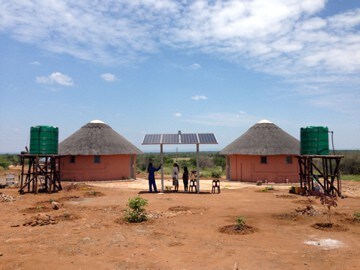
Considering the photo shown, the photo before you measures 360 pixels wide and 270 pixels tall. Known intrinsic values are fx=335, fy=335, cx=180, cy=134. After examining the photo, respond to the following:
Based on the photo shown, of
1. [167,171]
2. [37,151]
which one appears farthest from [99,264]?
[167,171]

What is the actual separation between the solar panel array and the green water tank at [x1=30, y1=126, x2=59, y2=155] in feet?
18.0

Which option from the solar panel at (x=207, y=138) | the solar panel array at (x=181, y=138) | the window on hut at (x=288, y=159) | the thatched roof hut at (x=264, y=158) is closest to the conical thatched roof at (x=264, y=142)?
the thatched roof hut at (x=264, y=158)

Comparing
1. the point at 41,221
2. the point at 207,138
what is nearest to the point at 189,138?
the point at 207,138

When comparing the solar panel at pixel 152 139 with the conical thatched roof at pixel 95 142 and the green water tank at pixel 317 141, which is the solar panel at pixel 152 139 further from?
the green water tank at pixel 317 141

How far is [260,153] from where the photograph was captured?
23.8m

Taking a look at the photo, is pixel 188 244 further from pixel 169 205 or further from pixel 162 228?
pixel 169 205

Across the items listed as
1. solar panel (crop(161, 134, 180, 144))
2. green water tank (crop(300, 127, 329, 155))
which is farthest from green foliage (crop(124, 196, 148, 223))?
green water tank (crop(300, 127, 329, 155))

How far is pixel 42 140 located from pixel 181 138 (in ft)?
25.7

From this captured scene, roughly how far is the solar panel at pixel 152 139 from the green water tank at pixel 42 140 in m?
5.50

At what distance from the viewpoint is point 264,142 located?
82.4ft

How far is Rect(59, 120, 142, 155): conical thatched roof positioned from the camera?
25.3 m

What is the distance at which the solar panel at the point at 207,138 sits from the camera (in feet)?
58.3

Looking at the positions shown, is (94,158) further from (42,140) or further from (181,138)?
(181,138)

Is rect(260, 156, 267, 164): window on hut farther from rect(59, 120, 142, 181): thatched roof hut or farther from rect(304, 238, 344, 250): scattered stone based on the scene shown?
rect(304, 238, 344, 250): scattered stone
